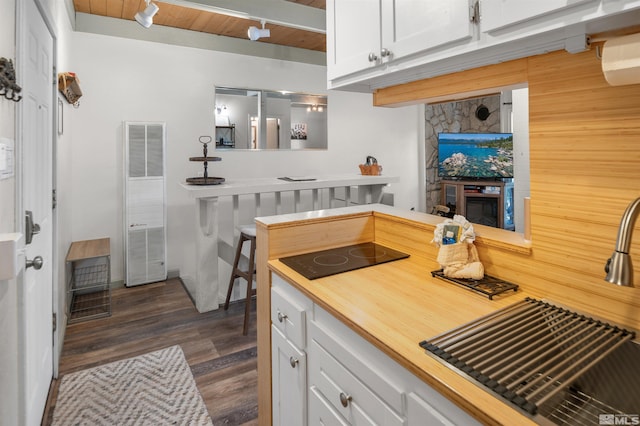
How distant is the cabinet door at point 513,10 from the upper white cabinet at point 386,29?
0.20 ft

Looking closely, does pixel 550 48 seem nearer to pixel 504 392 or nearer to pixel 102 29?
pixel 504 392

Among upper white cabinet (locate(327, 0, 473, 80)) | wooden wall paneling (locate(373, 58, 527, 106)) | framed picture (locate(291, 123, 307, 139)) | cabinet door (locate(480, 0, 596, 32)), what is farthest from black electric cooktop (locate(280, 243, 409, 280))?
framed picture (locate(291, 123, 307, 139))

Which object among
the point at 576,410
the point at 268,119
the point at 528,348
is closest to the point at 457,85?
the point at 528,348

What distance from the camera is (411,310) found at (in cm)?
109

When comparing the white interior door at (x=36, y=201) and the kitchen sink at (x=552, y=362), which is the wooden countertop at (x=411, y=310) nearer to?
the kitchen sink at (x=552, y=362)

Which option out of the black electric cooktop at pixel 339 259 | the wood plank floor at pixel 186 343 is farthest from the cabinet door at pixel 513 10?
the wood plank floor at pixel 186 343

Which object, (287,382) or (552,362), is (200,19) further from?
(552,362)

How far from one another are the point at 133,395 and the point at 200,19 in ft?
11.3

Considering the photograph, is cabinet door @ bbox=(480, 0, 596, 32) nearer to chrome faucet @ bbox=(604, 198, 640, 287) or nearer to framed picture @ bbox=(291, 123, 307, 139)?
chrome faucet @ bbox=(604, 198, 640, 287)

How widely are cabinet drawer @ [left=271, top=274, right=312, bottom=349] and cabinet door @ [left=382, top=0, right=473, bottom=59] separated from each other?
37.8 inches

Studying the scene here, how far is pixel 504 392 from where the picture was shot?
2.26ft

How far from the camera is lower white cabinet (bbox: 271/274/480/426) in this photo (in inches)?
33.2

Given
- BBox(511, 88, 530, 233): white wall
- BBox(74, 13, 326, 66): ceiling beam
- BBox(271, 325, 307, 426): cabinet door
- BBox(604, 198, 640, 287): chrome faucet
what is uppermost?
BBox(74, 13, 326, 66): ceiling beam

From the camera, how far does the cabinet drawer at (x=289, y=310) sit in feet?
4.31
